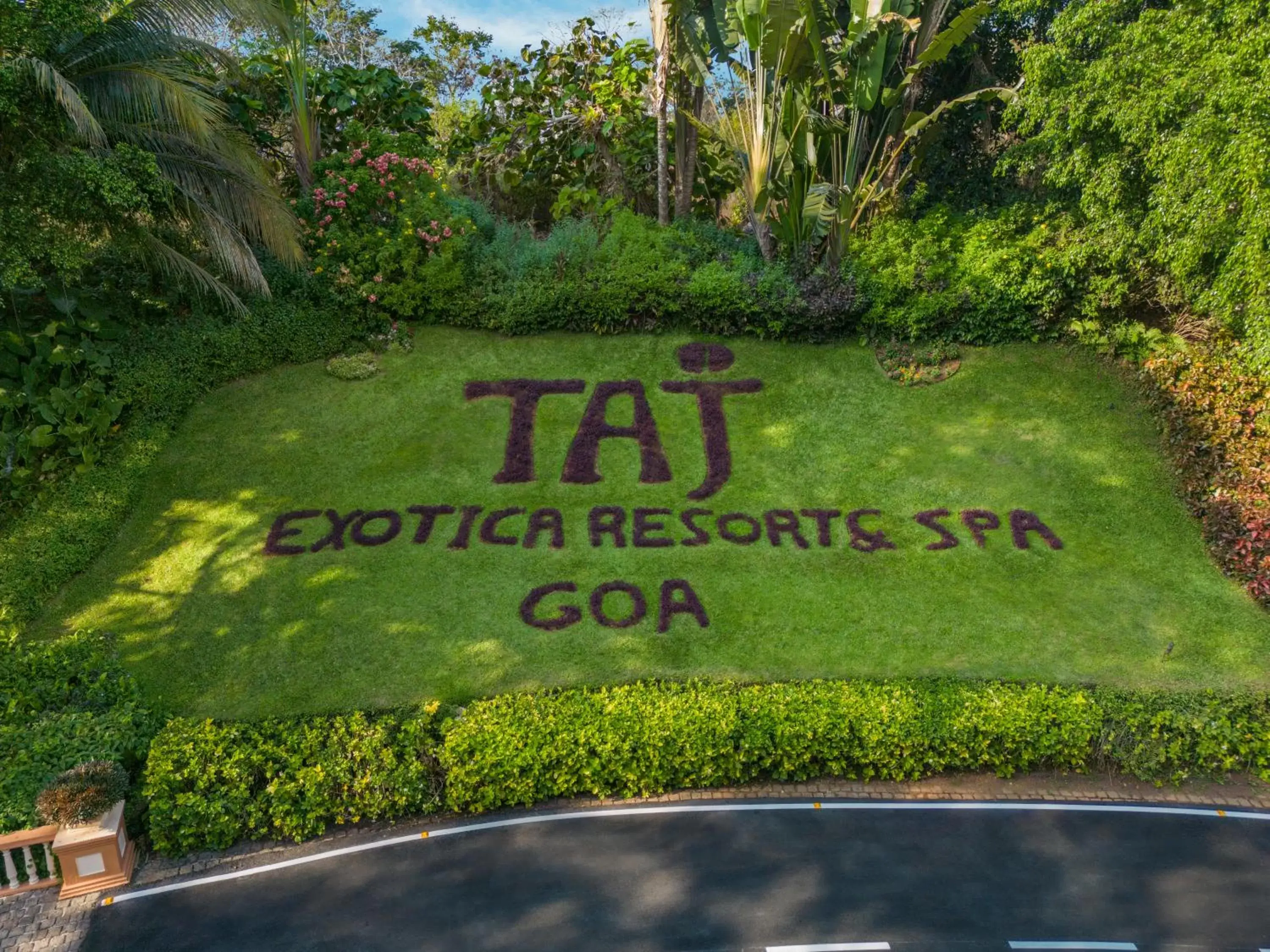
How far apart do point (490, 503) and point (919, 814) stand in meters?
8.78

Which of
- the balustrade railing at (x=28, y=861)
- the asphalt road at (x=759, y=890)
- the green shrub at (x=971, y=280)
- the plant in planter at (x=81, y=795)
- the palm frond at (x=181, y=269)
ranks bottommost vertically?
the asphalt road at (x=759, y=890)

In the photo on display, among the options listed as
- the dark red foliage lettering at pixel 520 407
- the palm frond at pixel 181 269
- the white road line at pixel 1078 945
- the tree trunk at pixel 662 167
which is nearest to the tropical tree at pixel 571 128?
the tree trunk at pixel 662 167

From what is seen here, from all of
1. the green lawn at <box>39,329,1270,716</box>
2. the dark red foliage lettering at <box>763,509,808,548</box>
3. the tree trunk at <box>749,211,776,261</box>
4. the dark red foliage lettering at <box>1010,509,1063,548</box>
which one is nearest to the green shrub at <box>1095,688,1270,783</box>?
the green lawn at <box>39,329,1270,716</box>

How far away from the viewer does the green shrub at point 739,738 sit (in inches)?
399

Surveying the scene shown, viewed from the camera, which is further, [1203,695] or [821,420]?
[821,420]

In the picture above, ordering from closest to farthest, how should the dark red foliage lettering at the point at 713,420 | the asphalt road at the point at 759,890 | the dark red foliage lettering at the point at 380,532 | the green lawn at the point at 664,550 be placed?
the asphalt road at the point at 759,890
the green lawn at the point at 664,550
the dark red foliage lettering at the point at 380,532
the dark red foliage lettering at the point at 713,420

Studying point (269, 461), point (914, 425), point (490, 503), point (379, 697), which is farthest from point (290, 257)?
point (914, 425)

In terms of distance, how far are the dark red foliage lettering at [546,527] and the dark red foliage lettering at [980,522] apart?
7177 mm

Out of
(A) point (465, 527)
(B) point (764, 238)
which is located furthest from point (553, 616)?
(B) point (764, 238)

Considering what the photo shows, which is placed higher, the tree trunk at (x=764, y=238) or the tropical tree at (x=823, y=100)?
the tropical tree at (x=823, y=100)

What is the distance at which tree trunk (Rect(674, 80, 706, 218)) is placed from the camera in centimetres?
2050

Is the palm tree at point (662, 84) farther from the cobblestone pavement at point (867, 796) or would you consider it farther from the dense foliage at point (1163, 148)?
the cobblestone pavement at point (867, 796)

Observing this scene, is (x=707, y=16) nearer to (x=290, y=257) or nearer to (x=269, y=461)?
(x=290, y=257)

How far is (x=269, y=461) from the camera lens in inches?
625
